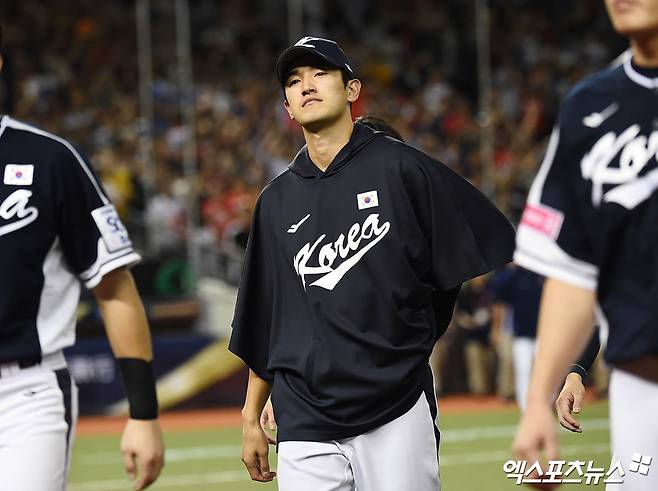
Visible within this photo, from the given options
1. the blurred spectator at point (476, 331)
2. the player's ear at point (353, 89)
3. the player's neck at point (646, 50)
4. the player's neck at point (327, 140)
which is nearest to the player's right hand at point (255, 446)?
the player's neck at point (327, 140)

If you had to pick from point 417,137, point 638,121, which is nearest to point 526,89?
point 417,137

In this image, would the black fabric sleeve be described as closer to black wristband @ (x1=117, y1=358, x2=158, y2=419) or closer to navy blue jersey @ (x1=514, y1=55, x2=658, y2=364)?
navy blue jersey @ (x1=514, y1=55, x2=658, y2=364)

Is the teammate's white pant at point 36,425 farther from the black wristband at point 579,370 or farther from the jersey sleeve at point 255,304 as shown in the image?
the black wristband at point 579,370

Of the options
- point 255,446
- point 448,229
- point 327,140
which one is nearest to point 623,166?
point 448,229

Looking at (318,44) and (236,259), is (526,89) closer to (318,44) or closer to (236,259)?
(236,259)

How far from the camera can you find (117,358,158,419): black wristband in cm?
427

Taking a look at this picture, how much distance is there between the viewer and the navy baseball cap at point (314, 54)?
489cm

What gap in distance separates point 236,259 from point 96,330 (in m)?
2.15

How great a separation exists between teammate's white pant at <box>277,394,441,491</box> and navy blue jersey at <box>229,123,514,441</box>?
5 centimetres

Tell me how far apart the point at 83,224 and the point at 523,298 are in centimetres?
995

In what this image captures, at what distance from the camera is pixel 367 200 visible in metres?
4.79

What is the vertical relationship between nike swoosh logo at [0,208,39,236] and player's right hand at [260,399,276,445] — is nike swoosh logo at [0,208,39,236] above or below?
above

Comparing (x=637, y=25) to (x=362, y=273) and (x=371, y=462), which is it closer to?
(x=362, y=273)

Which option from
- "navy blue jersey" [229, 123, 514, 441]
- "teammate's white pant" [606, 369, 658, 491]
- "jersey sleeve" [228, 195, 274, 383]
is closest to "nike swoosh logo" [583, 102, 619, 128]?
"teammate's white pant" [606, 369, 658, 491]
